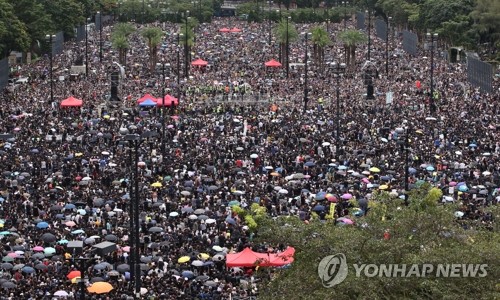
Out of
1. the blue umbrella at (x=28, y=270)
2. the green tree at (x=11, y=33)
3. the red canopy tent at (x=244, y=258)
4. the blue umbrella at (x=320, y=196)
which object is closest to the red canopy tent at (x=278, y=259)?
the red canopy tent at (x=244, y=258)

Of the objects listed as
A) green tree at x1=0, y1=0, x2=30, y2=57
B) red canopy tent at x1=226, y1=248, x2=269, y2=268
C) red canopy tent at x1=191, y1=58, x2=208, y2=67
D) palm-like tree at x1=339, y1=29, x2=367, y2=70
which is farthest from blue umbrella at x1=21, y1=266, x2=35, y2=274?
palm-like tree at x1=339, y1=29, x2=367, y2=70

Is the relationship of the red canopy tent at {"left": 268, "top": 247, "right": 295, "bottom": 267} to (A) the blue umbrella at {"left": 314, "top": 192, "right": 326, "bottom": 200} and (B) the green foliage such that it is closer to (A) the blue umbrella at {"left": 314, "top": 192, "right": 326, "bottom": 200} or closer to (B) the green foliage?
(B) the green foliage

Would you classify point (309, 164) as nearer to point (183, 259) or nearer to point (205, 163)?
point (205, 163)

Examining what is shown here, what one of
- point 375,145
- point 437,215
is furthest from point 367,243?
point 375,145

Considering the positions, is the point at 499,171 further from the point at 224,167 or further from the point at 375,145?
the point at 224,167

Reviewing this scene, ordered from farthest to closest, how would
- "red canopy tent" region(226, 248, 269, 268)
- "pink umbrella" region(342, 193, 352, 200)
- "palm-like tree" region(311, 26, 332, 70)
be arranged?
"palm-like tree" region(311, 26, 332, 70)
"pink umbrella" region(342, 193, 352, 200)
"red canopy tent" region(226, 248, 269, 268)

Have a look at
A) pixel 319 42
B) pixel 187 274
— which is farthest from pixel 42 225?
pixel 319 42
